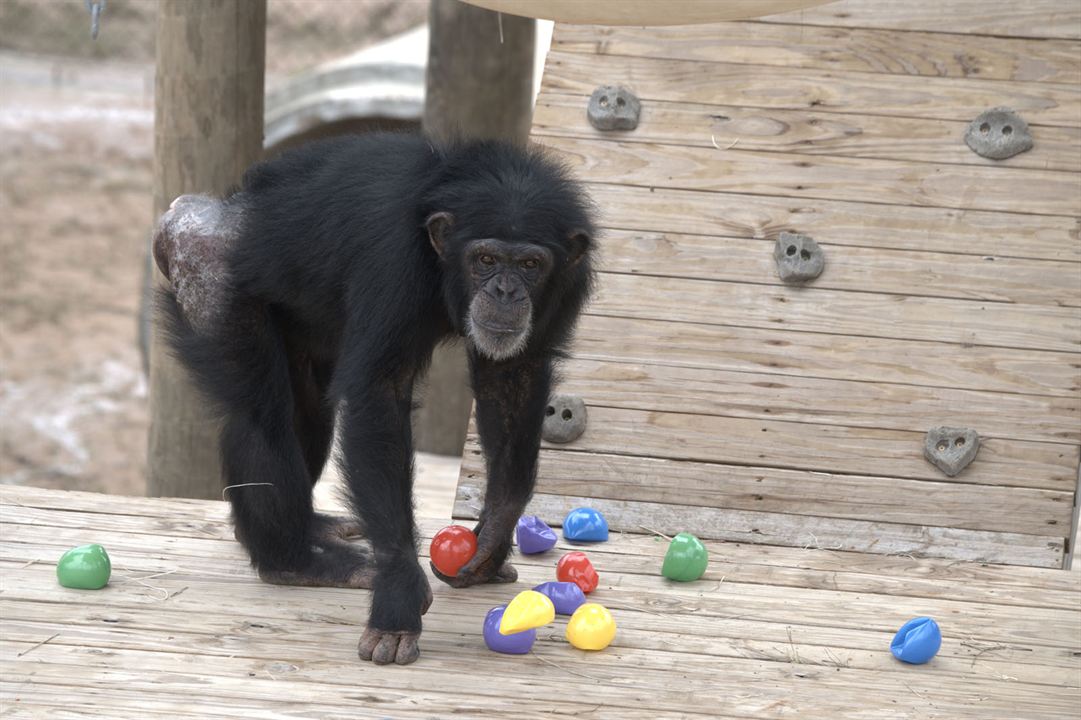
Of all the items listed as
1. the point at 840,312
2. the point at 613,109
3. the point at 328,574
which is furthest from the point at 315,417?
the point at 840,312

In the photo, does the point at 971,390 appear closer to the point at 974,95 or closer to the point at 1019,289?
the point at 1019,289

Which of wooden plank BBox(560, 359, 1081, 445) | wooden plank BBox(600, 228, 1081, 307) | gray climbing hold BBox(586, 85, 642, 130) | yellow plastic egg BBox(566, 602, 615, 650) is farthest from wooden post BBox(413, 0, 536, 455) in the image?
yellow plastic egg BBox(566, 602, 615, 650)

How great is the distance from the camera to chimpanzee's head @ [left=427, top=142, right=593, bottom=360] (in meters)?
3.27

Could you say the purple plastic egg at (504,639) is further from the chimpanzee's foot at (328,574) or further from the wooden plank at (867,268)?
the wooden plank at (867,268)

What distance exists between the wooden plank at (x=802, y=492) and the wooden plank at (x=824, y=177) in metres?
1.08

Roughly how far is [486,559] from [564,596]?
304 millimetres

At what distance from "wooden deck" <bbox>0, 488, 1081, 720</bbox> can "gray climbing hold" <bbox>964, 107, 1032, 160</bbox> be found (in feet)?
5.24

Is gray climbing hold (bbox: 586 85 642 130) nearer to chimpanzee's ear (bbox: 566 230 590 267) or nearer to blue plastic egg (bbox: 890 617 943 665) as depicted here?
chimpanzee's ear (bbox: 566 230 590 267)

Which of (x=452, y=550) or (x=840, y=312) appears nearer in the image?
(x=452, y=550)

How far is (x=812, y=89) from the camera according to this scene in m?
4.92

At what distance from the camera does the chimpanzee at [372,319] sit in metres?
3.27

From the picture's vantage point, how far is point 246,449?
3.62 metres

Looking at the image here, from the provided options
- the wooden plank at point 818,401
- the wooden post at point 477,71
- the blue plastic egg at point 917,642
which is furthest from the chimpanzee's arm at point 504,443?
the wooden post at point 477,71

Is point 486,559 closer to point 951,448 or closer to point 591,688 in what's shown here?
point 591,688
